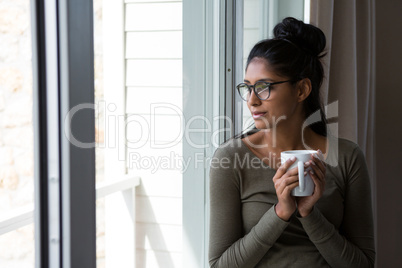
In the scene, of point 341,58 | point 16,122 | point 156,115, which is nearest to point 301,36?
point 16,122

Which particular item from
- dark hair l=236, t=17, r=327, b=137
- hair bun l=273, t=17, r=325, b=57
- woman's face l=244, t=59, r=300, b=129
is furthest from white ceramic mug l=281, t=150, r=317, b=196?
hair bun l=273, t=17, r=325, b=57

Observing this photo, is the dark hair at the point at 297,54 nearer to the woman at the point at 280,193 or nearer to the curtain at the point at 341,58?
the woman at the point at 280,193

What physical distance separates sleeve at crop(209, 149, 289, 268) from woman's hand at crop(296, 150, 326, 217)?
3.1 inches

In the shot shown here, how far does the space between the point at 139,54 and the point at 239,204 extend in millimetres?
1295

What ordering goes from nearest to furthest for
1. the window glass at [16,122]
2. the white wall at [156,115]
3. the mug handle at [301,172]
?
the window glass at [16,122], the mug handle at [301,172], the white wall at [156,115]

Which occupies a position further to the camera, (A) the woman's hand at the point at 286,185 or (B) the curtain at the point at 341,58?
(B) the curtain at the point at 341,58

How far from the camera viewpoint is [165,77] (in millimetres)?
2230

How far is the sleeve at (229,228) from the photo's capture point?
3.56 feet

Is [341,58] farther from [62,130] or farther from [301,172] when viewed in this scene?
[62,130]

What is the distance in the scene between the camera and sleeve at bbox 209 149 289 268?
1.08m

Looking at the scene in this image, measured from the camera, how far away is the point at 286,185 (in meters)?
0.99

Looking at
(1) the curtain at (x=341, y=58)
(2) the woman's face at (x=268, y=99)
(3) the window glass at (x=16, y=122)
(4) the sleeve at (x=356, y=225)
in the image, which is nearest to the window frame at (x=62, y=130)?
(3) the window glass at (x=16, y=122)

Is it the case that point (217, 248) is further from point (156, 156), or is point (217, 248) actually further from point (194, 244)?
point (156, 156)

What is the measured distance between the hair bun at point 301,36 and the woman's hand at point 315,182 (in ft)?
1.32
